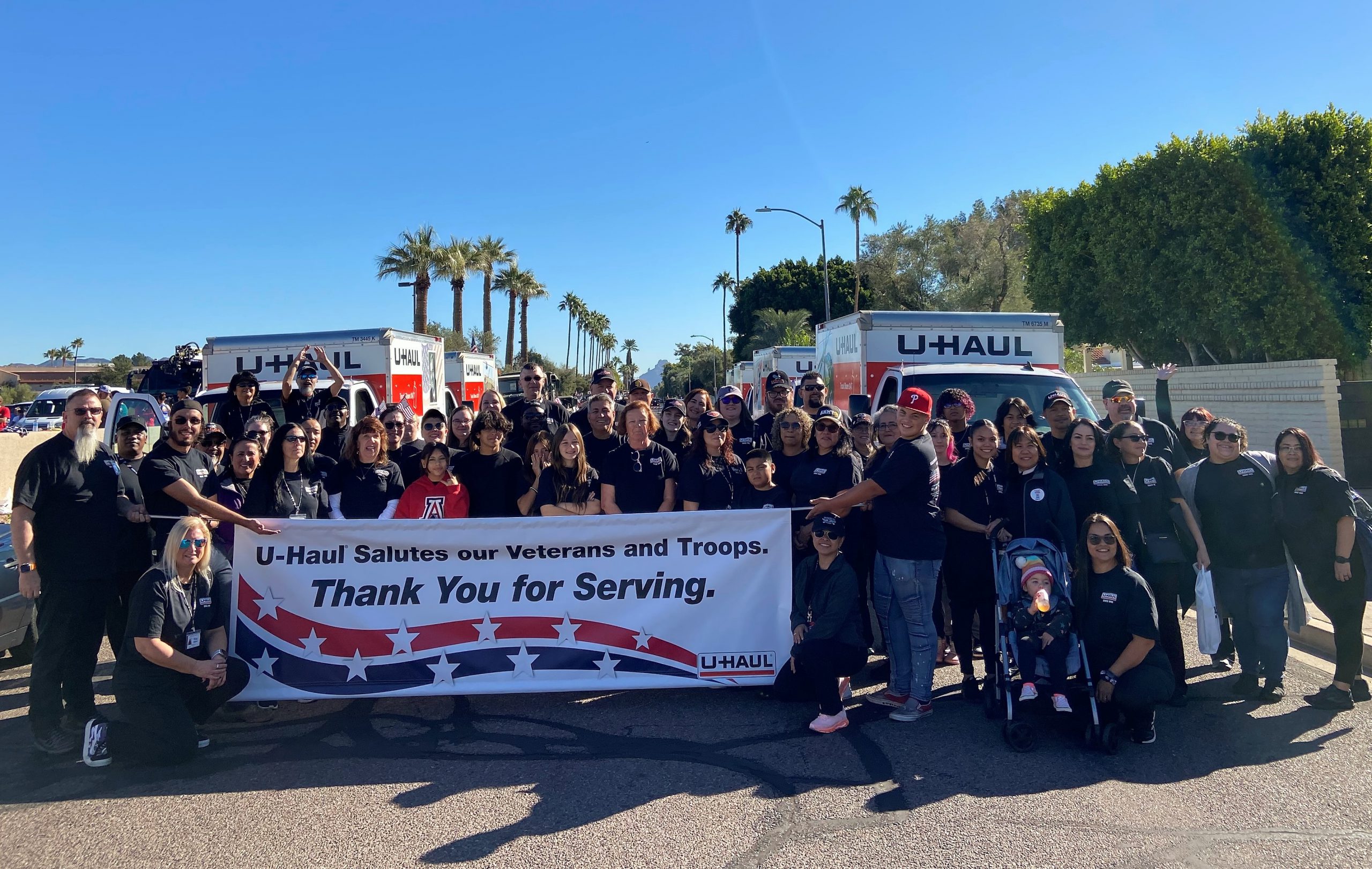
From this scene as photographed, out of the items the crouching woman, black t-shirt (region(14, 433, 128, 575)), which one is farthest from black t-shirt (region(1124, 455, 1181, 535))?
black t-shirt (region(14, 433, 128, 575))

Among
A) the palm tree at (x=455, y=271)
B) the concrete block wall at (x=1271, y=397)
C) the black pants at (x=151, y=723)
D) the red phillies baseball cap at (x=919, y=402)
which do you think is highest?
the palm tree at (x=455, y=271)

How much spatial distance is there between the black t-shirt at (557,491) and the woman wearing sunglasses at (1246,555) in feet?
13.3

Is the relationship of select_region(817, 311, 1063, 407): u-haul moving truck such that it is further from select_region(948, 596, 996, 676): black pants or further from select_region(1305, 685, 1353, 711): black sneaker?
select_region(1305, 685, 1353, 711): black sneaker

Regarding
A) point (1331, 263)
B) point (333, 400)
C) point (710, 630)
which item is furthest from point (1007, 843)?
point (1331, 263)

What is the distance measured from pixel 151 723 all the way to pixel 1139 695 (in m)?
5.20

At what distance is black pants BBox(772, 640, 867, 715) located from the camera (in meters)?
4.91

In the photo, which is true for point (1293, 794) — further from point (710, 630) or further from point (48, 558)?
point (48, 558)

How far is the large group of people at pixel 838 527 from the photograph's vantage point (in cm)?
475

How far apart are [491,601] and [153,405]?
410 inches

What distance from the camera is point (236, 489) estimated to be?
559cm

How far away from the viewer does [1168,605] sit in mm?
5340

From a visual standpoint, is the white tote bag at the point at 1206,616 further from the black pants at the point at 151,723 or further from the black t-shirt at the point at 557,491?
the black pants at the point at 151,723

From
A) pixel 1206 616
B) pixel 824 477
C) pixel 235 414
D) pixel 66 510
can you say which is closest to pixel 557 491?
pixel 824 477

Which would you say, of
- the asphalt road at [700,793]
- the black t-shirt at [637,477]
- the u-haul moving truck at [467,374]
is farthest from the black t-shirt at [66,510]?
the u-haul moving truck at [467,374]
